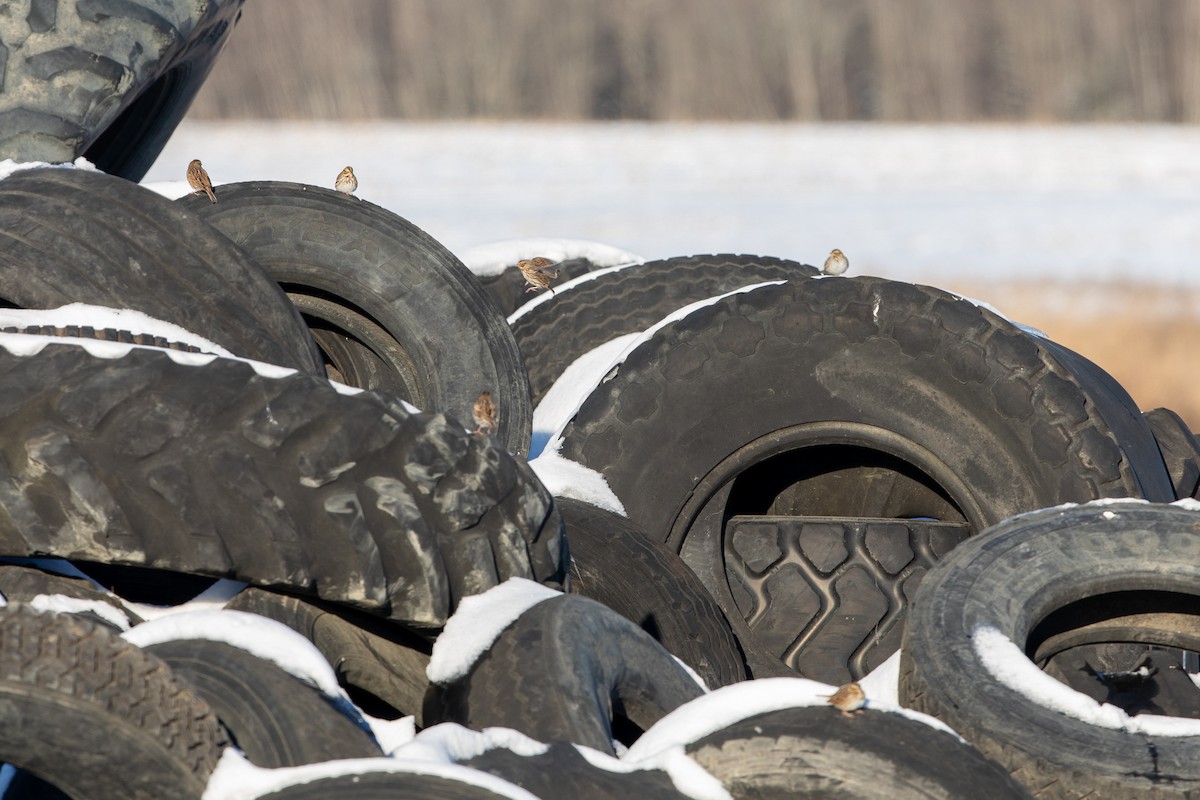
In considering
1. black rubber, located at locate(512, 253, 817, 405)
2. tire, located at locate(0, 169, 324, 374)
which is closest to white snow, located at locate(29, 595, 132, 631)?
tire, located at locate(0, 169, 324, 374)

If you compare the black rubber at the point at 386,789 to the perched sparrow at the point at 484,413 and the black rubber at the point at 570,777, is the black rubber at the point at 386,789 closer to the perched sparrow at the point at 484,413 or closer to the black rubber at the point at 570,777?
the black rubber at the point at 570,777

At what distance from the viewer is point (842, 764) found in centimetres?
229

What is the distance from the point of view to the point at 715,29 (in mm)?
27844

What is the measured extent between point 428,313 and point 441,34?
25.3 m

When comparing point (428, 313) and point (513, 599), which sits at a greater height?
point (428, 313)

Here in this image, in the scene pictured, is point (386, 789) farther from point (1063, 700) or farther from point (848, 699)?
point (1063, 700)

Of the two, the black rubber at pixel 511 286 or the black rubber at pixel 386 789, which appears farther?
the black rubber at pixel 511 286

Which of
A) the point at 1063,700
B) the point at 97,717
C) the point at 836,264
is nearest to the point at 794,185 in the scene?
the point at 836,264

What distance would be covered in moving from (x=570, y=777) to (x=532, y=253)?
12.1ft

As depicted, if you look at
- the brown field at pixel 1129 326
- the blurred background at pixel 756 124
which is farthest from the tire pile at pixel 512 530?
the blurred background at pixel 756 124

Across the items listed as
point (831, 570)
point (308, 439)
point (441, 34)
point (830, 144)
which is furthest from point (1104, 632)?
point (441, 34)

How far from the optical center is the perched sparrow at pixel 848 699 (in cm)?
232

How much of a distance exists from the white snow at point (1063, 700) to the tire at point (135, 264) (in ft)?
5.90

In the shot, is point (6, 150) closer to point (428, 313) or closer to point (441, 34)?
point (428, 313)
